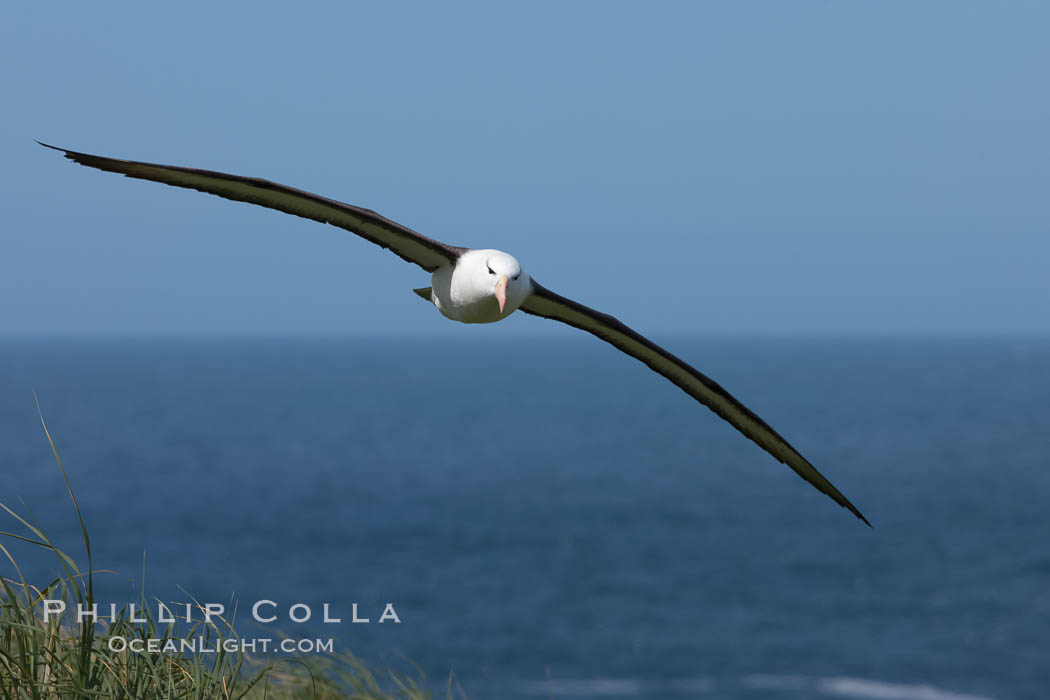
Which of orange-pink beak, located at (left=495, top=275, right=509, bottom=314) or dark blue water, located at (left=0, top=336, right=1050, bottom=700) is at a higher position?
dark blue water, located at (left=0, top=336, right=1050, bottom=700)

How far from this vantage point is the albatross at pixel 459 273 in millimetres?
5809

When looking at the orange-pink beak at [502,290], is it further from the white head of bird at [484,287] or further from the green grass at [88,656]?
the green grass at [88,656]

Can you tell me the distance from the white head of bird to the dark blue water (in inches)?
286

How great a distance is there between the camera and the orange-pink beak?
6098mm

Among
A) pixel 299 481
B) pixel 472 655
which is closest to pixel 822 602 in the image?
pixel 472 655

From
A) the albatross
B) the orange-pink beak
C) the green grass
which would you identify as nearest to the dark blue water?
the albatross

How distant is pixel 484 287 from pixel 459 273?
0.30m

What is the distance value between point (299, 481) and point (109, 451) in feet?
81.6

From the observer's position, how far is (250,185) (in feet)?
19.4

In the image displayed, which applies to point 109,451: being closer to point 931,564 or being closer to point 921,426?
point 931,564

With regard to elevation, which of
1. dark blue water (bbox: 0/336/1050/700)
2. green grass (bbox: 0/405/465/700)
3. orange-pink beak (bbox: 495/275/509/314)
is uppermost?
dark blue water (bbox: 0/336/1050/700)

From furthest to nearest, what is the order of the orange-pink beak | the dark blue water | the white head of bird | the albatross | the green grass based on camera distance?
the dark blue water, the white head of bird, the orange-pink beak, the albatross, the green grass

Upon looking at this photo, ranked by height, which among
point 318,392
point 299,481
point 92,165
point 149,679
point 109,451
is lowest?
point 149,679

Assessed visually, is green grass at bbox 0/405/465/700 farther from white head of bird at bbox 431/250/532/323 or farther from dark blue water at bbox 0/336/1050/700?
dark blue water at bbox 0/336/1050/700
